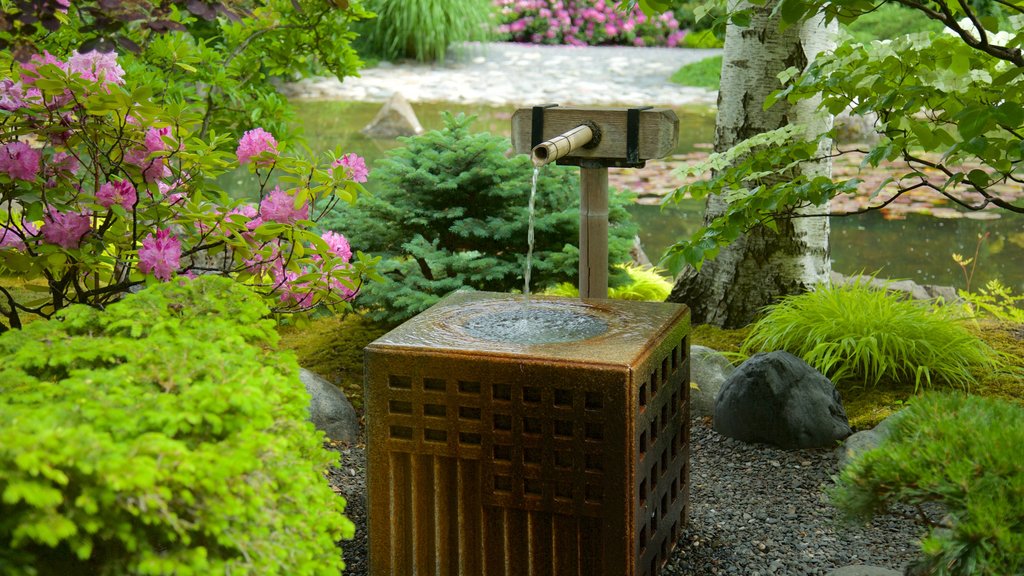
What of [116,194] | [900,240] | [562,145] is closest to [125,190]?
[116,194]

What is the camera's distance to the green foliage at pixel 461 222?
447cm

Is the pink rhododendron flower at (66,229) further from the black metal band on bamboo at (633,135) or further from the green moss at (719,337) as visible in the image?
the green moss at (719,337)

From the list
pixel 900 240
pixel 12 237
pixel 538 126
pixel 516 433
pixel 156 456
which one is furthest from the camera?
pixel 900 240

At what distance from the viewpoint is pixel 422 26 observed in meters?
14.7

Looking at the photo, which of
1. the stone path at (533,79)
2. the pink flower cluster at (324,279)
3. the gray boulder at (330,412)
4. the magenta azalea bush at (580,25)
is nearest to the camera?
the pink flower cluster at (324,279)

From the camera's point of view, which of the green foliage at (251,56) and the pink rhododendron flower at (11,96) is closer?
the pink rhododendron flower at (11,96)

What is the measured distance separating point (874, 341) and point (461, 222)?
1743mm

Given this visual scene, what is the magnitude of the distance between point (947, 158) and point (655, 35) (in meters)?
14.9

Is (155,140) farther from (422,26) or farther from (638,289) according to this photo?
(422,26)

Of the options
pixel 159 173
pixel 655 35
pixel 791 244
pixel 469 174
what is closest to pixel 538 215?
pixel 469 174

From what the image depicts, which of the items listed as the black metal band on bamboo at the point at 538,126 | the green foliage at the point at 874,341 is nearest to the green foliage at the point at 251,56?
the black metal band on bamboo at the point at 538,126

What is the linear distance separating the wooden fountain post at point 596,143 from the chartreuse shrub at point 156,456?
1778 millimetres

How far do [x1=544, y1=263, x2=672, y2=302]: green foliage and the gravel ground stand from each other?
4.31ft

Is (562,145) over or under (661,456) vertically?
over
